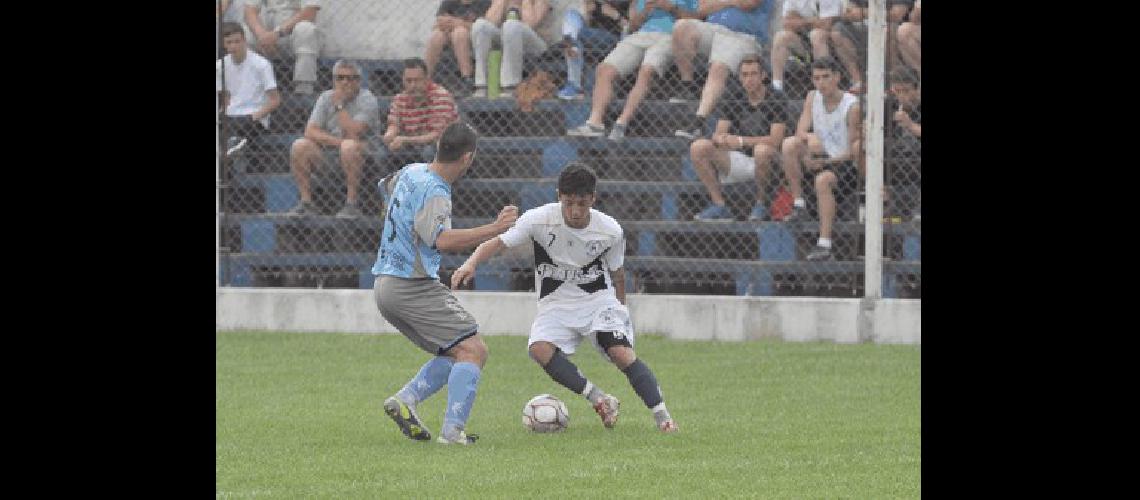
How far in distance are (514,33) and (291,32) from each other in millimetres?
1966

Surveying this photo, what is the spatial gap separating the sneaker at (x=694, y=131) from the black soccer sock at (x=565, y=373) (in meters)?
4.93

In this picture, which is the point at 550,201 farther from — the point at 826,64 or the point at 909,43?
the point at 909,43

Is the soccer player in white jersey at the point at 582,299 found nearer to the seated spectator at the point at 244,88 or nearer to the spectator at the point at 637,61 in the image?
the spectator at the point at 637,61

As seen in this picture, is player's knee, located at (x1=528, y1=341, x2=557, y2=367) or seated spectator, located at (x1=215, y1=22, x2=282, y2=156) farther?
seated spectator, located at (x1=215, y1=22, x2=282, y2=156)

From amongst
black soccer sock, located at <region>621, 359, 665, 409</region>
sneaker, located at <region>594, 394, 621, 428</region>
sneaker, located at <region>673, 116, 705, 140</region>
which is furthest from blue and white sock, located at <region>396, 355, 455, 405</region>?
sneaker, located at <region>673, 116, 705, 140</region>

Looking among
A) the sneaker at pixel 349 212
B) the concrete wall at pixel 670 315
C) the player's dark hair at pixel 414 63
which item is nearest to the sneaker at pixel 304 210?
the sneaker at pixel 349 212

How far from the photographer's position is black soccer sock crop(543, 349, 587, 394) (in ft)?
31.4

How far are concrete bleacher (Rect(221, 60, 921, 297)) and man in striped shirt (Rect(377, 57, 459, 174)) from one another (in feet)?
0.91

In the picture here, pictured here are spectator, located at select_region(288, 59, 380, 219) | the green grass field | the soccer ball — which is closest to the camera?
the green grass field

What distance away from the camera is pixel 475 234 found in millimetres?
8609

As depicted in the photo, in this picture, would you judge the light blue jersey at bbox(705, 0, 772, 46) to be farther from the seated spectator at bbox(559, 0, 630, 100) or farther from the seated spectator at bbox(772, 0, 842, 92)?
the seated spectator at bbox(559, 0, 630, 100)
